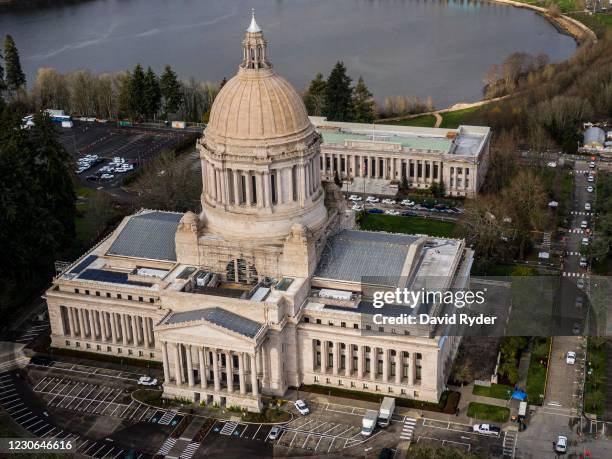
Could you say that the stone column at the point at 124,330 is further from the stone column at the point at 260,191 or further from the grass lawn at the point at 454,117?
the grass lawn at the point at 454,117

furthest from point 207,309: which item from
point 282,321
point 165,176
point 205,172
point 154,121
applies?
point 154,121

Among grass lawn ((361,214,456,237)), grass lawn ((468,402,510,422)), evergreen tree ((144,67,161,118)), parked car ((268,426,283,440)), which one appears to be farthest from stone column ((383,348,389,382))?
evergreen tree ((144,67,161,118))

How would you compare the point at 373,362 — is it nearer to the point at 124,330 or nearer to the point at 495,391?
the point at 495,391

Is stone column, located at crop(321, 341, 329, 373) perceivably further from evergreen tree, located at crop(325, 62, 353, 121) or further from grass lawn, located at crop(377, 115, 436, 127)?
grass lawn, located at crop(377, 115, 436, 127)

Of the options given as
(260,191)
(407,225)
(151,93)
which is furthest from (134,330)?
(151,93)

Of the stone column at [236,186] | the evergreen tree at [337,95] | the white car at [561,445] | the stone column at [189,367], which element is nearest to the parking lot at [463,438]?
the white car at [561,445]
